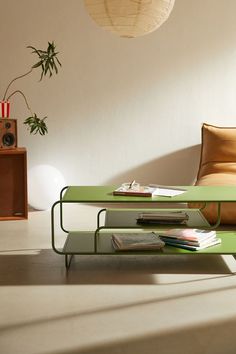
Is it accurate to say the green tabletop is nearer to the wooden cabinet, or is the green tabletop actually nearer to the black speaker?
the wooden cabinet

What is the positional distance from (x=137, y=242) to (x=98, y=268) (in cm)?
29

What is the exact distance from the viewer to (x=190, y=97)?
5223mm

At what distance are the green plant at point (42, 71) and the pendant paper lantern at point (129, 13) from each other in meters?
1.65

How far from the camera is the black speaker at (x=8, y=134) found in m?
4.57

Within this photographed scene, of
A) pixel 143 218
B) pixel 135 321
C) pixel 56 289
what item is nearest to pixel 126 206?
pixel 143 218

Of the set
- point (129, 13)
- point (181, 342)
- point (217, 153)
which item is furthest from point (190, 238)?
point (217, 153)

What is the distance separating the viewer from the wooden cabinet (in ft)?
15.0

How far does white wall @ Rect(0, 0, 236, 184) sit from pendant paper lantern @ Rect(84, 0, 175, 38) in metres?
2.12

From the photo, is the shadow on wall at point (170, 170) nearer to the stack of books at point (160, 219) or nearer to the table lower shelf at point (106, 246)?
the table lower shelf at point (106, 246)

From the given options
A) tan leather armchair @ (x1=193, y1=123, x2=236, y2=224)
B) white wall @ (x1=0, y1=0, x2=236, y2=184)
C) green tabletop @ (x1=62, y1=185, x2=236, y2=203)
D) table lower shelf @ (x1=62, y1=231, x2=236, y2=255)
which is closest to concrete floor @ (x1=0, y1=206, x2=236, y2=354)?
table lower shelf @ (x1=62, y1=231, x2=236, y2=255)

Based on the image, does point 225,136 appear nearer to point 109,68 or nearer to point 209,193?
point 109,68

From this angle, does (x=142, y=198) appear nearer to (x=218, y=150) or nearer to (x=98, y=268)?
(x=98, y=268)

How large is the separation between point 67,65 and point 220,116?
152 centimetres

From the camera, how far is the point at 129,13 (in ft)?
9.42
